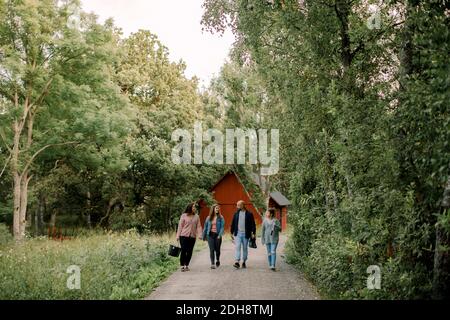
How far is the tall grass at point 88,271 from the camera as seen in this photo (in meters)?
8.62

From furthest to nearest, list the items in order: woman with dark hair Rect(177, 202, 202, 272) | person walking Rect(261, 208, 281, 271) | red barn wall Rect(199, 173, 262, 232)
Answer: red barn wall Rect(199, 173, 262, 232) < person walking Rect(261, 208, 281, 271) < woman with dark hair Rect(177, 202, 202, 272)

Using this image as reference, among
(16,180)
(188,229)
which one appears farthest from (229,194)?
(188,229)

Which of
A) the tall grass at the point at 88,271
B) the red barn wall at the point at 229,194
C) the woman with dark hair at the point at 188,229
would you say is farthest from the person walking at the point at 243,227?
the red barn wall at the point at 229,194

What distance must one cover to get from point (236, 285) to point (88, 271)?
3595mm

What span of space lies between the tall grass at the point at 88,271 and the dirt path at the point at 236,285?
53 cm

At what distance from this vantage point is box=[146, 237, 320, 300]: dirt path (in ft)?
28.1

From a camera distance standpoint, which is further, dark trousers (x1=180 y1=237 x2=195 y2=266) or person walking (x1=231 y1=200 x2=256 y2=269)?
person walking (x1=231 y1=200 x2=256 y2=269)

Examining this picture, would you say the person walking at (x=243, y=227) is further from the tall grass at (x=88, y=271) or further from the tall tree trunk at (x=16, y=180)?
the tall tree trunk at (x=16, y=180)

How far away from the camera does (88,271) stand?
10133mm

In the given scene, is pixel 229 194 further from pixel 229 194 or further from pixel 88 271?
pixel 88 271

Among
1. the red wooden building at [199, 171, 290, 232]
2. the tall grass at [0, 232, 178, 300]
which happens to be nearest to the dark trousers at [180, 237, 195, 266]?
the tall grass at [0, 232, 178, 300]

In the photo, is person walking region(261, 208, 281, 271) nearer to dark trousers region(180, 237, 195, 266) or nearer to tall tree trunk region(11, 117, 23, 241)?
dark trousers region(180, 237, 195, 266)

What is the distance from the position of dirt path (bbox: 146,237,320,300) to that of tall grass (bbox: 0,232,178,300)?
0.53 metres

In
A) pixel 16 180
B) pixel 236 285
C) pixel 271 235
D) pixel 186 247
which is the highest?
pixel 16 180
